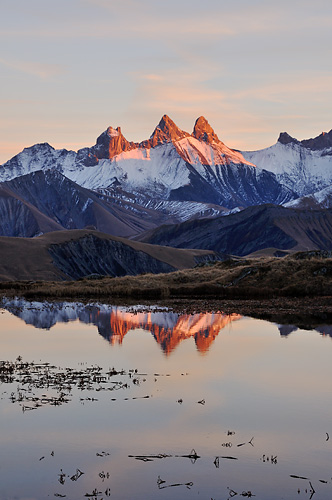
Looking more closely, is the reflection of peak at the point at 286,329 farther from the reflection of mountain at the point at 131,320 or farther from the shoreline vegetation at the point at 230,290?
the shoreline vegetation at the point at 230,290

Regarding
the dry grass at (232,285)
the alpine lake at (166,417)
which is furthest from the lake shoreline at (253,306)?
the alpine lake at (166,417)

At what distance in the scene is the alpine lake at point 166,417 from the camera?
17891 millimetres

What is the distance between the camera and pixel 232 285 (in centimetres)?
7981

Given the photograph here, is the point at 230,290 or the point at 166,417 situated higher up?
the point at 230,290

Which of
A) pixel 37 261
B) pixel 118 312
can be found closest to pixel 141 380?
pixel 118 312

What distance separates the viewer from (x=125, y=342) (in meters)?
41.2

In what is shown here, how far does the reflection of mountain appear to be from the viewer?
4332 centimetres

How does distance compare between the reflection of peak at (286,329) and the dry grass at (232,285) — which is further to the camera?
the dry grass at (232,285)

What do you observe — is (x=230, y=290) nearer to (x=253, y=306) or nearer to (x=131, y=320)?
(x=253, y=306)

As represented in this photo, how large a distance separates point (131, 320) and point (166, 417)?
96.5 feet

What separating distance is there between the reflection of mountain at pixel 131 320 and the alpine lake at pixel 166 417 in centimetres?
63

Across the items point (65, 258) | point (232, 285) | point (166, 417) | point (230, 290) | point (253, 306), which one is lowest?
point (166, 417)

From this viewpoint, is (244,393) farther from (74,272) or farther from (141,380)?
(74,272)

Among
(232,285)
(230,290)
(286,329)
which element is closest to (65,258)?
(232,285)
